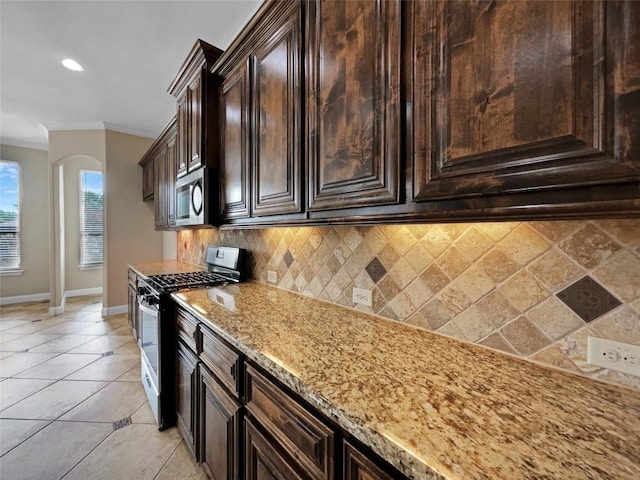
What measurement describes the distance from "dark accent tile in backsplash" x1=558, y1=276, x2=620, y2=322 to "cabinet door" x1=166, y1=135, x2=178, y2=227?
10.5 ft

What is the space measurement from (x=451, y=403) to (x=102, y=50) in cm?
346

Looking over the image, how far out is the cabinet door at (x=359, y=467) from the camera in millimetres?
590

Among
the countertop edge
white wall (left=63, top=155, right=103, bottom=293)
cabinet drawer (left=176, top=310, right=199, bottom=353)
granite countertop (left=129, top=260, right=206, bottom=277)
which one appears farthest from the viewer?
white wall (left=63, top=155, right=103, bottom=293)

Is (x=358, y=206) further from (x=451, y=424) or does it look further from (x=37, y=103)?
(x=37, y=103)

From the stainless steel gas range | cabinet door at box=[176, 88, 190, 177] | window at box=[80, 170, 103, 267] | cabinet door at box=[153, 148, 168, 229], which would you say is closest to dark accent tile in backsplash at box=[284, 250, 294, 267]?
the stainless steel gas range

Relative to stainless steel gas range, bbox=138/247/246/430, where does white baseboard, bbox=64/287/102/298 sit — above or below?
below

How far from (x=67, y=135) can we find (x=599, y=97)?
591cm

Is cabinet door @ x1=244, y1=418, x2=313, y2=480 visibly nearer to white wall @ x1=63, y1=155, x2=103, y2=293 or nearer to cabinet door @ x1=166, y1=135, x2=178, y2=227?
cabinet door @ x1=166, y1=135, x2=178, y2=227

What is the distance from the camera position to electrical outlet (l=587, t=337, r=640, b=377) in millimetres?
711

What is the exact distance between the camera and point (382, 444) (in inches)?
21.8

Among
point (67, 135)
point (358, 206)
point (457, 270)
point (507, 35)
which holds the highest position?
point (67, 135)

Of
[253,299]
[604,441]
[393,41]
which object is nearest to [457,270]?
[604,441]

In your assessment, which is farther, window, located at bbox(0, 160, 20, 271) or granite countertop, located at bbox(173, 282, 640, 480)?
window, located at bbox(0, 160, 20, 271)

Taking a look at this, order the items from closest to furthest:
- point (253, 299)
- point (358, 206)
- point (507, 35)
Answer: point (507, 35), point (358, 206), point (253, 299)
